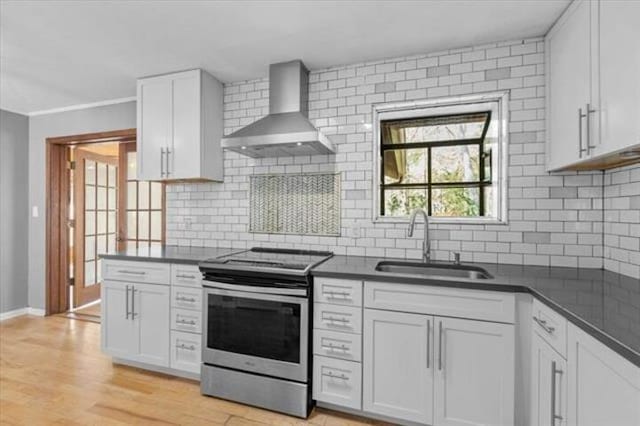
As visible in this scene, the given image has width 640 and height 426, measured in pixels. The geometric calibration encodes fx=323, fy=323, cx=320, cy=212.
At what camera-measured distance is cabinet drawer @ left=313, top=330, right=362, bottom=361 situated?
1.98m

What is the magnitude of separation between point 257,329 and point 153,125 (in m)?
2.06

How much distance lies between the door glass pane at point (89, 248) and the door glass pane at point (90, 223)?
0.09 meters

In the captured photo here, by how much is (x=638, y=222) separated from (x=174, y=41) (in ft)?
10.2

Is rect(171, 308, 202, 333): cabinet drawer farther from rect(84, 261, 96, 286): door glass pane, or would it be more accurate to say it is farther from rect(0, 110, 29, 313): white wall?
rect(0, 110, 29, 313): white wall

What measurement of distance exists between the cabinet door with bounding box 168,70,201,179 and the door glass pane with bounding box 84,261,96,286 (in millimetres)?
2543

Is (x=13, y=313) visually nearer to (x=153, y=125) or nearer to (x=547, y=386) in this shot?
(x=153, y=125)

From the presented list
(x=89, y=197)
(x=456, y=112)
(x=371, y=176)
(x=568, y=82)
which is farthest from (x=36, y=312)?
(x=568, y=82)

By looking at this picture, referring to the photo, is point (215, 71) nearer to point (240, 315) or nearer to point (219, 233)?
point (219, 233)

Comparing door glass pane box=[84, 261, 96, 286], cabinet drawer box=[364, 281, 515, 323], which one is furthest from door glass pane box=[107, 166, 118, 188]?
cabinet drawer box=[364, 281, 515, 323]

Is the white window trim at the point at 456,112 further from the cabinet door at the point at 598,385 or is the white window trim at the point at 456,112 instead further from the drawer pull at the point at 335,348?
the cabinet door at the point at 598,385

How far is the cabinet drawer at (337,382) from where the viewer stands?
1979 millimetres

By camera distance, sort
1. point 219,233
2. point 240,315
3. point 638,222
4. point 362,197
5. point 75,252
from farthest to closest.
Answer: point 75,252, point 219,233, point 362,197, point 240,315, point 638,222

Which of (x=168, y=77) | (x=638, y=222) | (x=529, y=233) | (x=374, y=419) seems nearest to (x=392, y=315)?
(x=374, y=419)

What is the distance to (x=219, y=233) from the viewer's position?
308 cm
